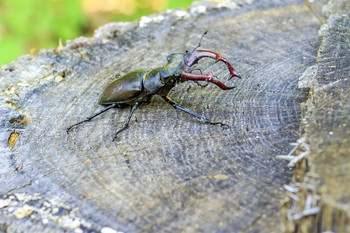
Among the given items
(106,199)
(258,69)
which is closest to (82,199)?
(106,199)

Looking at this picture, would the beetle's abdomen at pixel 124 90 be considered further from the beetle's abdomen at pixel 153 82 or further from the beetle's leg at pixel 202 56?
the beetle's leg at pixel 202 56

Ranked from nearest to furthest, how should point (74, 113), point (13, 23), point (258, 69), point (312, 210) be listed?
point (312, 210) → point (74, 113) → point (258, 69) → point (13, 23)

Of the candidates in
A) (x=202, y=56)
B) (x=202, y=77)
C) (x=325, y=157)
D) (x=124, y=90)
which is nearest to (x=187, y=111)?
(x=202, y=77)

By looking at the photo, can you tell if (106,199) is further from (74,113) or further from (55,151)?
(74,113)

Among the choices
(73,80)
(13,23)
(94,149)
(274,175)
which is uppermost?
(13,23)

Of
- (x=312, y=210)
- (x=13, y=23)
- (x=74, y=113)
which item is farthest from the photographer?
(x=13, y=23)

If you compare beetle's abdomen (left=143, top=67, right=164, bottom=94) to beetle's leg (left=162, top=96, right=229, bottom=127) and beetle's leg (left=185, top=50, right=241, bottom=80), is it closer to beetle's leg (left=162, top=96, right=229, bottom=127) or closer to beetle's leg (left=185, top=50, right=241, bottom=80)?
beetle's leg (left=162, top=96, right=229, bottom=127)
